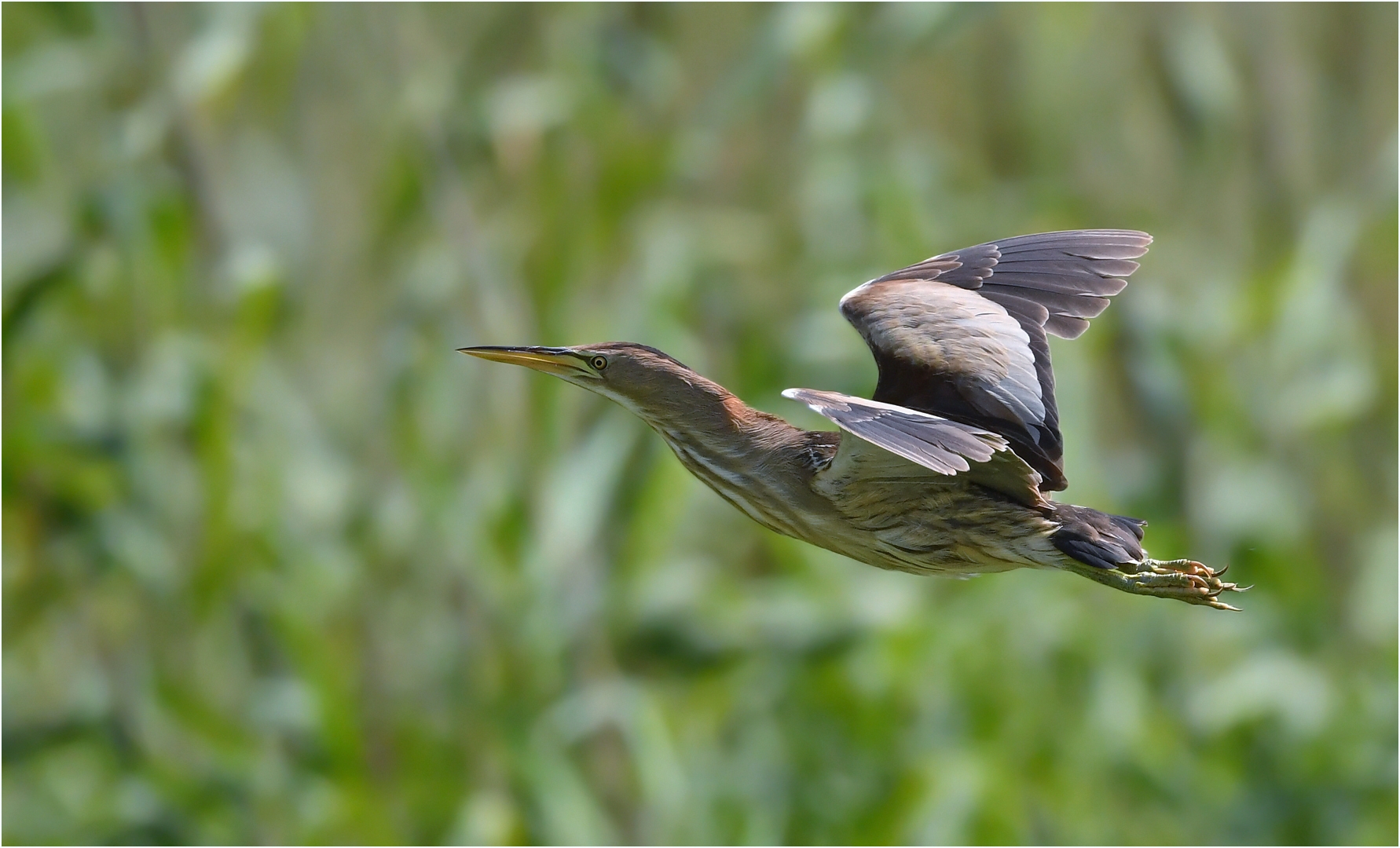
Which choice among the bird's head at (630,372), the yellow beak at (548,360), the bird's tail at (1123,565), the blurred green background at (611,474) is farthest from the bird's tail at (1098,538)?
the blurred green background at (611,474)

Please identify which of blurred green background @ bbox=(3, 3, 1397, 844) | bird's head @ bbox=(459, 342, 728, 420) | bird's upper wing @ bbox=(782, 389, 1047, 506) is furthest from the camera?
blurred green background @ bbox=(3, 3, 1397, 844)

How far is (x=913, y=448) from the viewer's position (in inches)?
41.1

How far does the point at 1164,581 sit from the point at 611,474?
1.48 m

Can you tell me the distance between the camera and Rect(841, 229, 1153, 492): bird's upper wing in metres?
1.36

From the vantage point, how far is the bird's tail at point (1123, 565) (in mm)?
1225

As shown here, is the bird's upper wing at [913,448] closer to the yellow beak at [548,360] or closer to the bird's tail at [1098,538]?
the bird's tail at [1098,538]

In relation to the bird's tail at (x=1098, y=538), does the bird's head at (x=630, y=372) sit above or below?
above

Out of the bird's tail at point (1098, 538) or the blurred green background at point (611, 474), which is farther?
the blurred green background at point (611, 474)

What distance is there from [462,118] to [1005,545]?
5.93 feet

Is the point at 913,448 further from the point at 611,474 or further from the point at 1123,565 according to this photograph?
the point at 611,474

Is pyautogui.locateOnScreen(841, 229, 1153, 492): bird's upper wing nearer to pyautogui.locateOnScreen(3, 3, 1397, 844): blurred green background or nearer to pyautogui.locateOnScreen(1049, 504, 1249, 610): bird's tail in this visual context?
pyautogui.locateOnScreen(1049, 504, 1249, 610): bird's tail

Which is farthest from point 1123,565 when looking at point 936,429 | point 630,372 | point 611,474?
point 611,474

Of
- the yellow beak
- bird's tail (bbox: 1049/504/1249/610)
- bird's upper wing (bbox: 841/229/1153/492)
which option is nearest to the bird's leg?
bird's tail (bbox: 1049/504/1249/610)

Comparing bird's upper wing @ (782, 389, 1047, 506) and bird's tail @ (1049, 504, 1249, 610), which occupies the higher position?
bird's upper wing @ (782, 389, 1047, 506)
